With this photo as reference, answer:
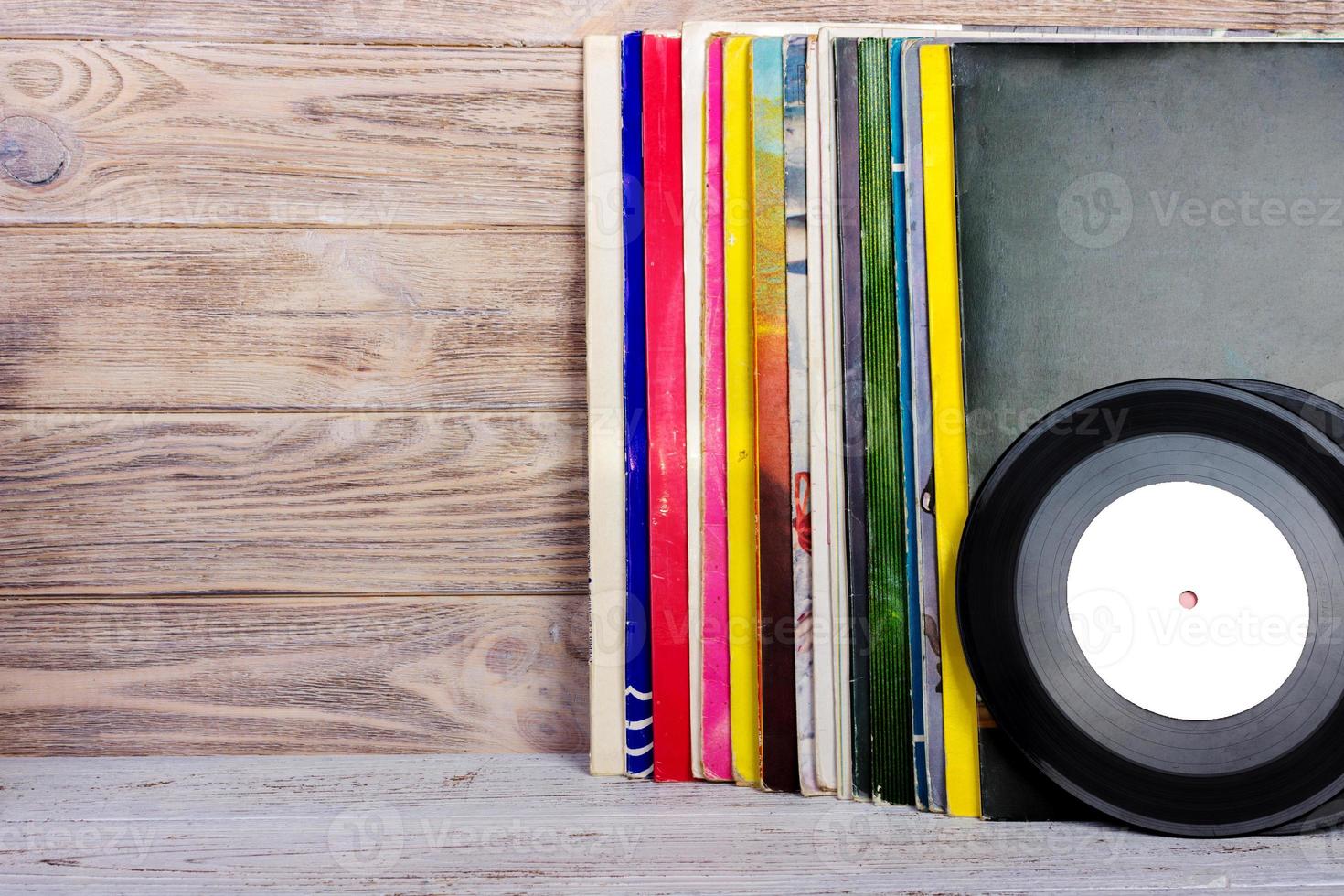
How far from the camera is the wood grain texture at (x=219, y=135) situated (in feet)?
2.58

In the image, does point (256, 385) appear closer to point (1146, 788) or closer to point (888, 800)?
point (888, 800)

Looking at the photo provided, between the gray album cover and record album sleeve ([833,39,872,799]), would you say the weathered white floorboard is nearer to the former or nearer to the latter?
record album sleeve ([833,39,872,799])

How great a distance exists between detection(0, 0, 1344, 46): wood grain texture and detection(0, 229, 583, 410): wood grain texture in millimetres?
194

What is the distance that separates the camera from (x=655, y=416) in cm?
72

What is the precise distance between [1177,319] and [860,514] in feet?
0.98

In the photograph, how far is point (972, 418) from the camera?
661mm

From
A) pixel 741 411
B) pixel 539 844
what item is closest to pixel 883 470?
pixel 741 411

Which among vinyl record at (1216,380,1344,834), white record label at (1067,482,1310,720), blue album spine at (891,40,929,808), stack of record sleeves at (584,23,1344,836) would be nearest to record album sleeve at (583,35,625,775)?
stack of record sleeves at (584,23,1344,836)

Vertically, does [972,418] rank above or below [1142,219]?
below

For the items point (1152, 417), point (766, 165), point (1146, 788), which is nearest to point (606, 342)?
point (766, 165)

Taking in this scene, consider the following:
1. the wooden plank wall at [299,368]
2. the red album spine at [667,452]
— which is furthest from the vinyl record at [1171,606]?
the wooden plank wall at [299,368]

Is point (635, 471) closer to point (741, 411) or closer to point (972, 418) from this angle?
point (741, 411)

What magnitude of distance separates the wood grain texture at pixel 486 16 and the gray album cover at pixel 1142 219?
0.43ft

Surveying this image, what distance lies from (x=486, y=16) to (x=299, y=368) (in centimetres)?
39
